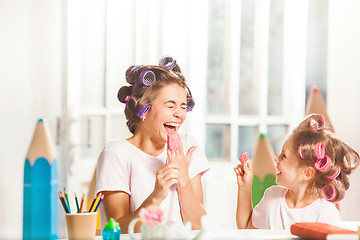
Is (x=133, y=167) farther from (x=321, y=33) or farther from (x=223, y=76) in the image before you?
(x=321, y=33)

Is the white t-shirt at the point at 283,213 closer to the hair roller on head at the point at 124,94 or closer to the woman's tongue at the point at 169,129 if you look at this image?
the woman's tongue at the point at 169,129

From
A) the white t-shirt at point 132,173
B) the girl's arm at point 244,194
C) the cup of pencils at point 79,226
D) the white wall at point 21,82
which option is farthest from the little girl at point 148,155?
the white wall at point 21,82

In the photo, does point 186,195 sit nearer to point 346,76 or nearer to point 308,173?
point 308,173

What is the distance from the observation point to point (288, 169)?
1806 mm

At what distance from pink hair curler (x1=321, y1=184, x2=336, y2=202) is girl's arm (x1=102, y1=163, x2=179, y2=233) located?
49 centimetres

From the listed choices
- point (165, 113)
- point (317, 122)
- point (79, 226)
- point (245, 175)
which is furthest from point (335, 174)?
point (79, 226)

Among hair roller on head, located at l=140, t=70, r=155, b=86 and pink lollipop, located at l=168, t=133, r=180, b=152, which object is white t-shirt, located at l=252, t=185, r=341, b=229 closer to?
pink lollipop, located at l=168, t=133, r=180, b=152

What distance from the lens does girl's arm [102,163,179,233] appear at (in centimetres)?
165

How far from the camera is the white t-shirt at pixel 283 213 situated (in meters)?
1.76

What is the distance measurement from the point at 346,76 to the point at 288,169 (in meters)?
1.25

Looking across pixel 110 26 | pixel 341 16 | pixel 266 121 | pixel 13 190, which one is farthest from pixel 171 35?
pixel 13 190

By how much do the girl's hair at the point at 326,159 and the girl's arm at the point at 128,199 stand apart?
0.44 metres

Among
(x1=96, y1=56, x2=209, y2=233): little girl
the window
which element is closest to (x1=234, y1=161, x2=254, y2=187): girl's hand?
(x1=96, y1=56, x2=209, y2=233): little girl

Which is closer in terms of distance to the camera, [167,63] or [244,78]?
[167,63]
